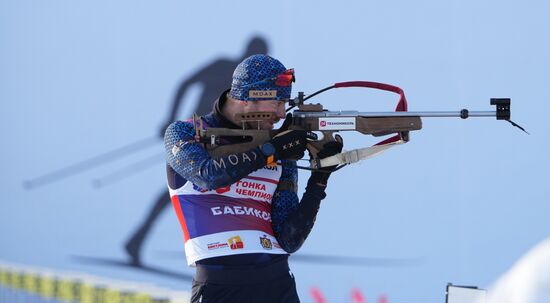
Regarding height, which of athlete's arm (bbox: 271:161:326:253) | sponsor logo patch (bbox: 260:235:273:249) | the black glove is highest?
the black glove

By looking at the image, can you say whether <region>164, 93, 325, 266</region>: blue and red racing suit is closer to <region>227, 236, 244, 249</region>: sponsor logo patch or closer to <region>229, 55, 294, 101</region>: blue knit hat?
<region>227, 236, 244, 249</region>: sponsor logo patch

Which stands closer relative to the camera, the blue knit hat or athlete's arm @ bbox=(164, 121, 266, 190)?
athlete's arm @ bbox=(164, 121, 266, 190)

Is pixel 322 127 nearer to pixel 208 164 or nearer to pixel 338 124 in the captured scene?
pixel 338 124

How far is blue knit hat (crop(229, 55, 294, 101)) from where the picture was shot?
110 inches

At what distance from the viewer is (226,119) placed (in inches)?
113

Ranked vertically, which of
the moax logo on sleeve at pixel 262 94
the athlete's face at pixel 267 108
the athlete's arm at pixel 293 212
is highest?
the moax logo on sleeve at pixel 262 94

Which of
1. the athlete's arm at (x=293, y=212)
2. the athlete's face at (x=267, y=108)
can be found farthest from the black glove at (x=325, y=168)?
the athlete's face at (x=267, y=108)

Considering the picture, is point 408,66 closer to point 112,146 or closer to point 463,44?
point 463,44

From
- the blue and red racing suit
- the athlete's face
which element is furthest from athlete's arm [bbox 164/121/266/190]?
the athlete's face

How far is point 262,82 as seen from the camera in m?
2.79

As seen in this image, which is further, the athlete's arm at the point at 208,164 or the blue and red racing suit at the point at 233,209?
the blue and red racing suit at the point at 233,209

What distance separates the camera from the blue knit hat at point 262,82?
9.13 feet

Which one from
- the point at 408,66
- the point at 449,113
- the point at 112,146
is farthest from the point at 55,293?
the point at 449,113

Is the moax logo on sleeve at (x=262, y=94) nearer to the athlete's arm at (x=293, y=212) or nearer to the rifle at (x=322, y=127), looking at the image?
the rifle at (x=322, y=127)
